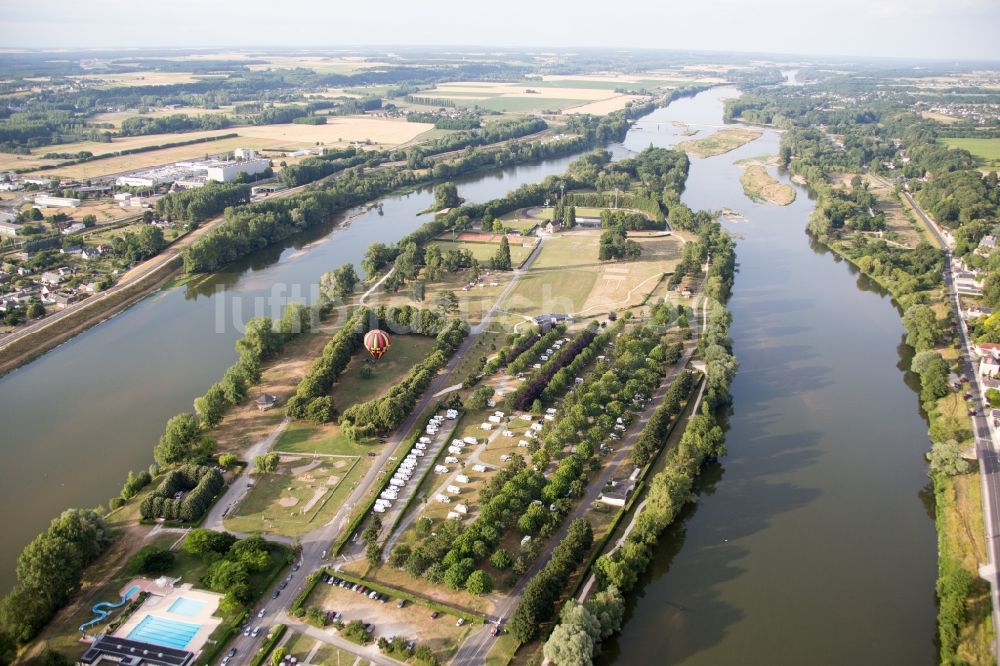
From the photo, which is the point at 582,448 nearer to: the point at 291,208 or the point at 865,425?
the point at 865,425

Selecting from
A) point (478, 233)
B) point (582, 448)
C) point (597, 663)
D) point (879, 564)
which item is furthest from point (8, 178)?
point (879, 564)

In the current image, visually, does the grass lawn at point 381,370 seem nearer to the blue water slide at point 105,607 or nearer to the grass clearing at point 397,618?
the grass clearing at point 397,618

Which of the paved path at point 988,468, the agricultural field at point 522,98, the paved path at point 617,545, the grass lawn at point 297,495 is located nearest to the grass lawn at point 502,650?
the paved path at point 617,545

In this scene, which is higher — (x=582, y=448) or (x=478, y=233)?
(x=478, y=233)

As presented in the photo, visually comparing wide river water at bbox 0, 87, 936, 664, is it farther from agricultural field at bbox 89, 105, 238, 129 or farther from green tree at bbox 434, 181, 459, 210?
agricultural field at bbox 89, 105, 238, 129

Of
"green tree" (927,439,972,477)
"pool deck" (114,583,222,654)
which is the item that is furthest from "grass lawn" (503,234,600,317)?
"pool deck" (114,583,222,654)

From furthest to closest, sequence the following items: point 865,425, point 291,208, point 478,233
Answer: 1. point 291,208
2. point 478,233
3. point 865,425

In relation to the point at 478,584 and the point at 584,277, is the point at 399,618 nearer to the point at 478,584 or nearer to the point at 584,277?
the point at 478,584
